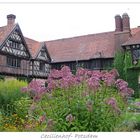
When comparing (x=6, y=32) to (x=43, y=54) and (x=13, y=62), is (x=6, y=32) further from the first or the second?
Answer: (x=43, y=54)

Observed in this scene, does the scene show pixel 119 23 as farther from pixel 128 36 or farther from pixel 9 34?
pixel 9 34

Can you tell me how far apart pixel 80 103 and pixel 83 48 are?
1351 inches

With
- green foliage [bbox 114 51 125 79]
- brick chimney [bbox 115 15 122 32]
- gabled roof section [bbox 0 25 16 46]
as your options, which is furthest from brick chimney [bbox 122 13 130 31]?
gabled roof section [bbox 0 25 16 46]

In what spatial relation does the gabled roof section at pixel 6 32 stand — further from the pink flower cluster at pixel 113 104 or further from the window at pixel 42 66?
the pink flower cluster at pixel 113 104

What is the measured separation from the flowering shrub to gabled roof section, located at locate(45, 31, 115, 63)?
30.3 metres

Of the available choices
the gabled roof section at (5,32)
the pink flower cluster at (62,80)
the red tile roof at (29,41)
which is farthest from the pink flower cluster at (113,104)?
the red tile roof at (29,41)

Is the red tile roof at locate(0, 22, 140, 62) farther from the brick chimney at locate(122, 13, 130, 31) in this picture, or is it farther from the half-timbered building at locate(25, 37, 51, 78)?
the brick chimney at locate(122, 13, 130, 31)

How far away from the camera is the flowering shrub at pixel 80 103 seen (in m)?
6.56

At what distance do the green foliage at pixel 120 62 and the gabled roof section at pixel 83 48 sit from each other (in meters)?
2.00

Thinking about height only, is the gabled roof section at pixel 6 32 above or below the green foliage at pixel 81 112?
above

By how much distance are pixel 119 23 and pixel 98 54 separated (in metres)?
4.13

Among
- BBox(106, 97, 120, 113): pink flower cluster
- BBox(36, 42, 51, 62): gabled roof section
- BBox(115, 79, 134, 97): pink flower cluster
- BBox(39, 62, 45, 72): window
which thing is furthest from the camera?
BBox(39, 62, 45, 72): window

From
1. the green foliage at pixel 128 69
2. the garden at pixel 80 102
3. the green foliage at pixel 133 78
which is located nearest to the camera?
the garden at pixel 80 102

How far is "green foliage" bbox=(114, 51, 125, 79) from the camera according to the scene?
3424 centimetres
